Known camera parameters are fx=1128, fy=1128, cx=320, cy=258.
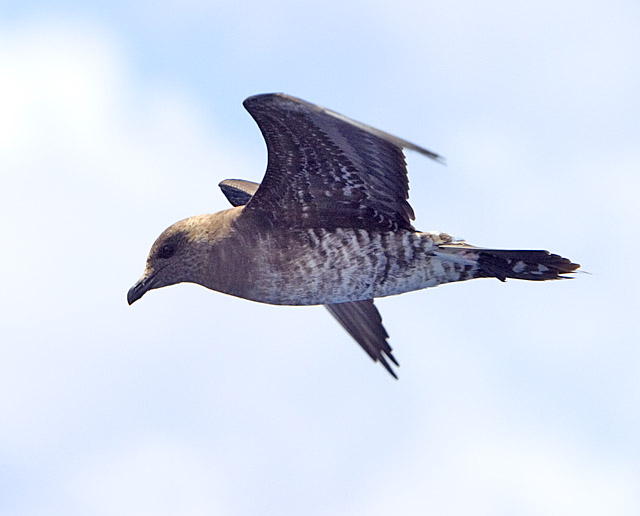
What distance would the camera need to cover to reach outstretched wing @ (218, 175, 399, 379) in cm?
1139

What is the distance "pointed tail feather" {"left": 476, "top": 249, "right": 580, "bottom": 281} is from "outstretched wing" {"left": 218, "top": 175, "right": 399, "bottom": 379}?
1932 mm

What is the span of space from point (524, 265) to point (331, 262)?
5.40ft

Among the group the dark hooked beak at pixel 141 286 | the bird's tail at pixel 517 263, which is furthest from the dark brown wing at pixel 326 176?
the dark hooked beak at pixel 141 286

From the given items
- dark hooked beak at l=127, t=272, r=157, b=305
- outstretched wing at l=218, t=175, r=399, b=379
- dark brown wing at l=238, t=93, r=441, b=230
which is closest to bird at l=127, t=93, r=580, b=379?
dark brown wing at l=238, t=93, r=441, b=230

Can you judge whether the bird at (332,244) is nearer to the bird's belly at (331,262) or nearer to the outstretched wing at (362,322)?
the bird's belly at (331,262)

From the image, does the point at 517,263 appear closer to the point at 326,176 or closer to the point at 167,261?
the point at 326,176

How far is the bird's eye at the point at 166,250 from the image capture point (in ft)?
32.4

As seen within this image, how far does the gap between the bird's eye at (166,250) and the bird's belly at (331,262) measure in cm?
79

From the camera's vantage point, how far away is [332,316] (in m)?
11.5

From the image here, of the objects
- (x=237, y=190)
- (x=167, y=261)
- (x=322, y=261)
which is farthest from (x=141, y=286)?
(x=237, y=190)

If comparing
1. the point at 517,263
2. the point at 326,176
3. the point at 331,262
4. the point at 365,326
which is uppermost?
the point at 326,176

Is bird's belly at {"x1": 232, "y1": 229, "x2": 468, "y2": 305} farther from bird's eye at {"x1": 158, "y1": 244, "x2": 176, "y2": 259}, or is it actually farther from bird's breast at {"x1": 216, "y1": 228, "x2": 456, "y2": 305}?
bird's eye at {"x1": 158, "y1": 244, "x2": 176, "y2": 259}

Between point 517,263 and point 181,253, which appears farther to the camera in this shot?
point 181,253

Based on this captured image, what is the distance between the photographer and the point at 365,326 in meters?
11.5
